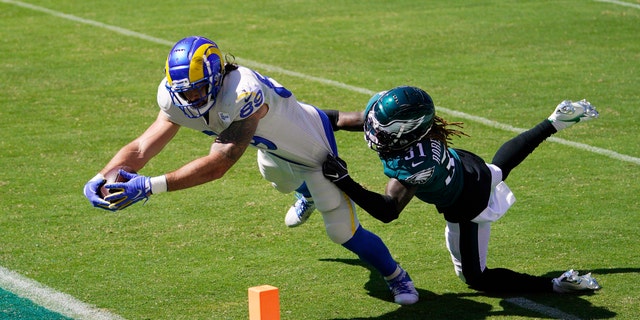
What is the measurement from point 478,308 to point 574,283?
586mm

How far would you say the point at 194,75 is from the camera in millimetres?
5188

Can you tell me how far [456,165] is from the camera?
5.74 meters

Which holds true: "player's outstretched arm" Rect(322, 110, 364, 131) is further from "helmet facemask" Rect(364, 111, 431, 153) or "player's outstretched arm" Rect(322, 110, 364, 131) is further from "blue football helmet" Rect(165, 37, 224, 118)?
"blue football helmet" Rect(165, 37, 224, 118)

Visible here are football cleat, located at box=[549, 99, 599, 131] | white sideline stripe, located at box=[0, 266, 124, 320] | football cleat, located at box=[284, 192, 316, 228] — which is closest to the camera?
white sideline stripe, located at box=[0, 266, 124, 320]

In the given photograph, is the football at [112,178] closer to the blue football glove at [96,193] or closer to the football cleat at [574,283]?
the blue football glove at [96,193]

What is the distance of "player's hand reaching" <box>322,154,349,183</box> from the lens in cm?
553

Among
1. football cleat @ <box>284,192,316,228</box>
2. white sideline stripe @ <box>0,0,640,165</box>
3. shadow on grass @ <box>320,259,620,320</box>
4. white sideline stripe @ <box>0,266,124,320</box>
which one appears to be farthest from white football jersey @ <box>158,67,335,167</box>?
white sideline stripe @ <box>0,0,640,165</box>

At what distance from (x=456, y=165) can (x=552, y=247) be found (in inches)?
48.4

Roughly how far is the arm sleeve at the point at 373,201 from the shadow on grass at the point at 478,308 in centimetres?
59

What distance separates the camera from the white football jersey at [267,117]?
5.33 meters

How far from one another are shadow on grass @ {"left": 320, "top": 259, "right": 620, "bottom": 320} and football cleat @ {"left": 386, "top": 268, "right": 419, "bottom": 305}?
0.13 ft

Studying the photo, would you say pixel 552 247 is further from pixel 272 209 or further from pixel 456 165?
pixel 272 209

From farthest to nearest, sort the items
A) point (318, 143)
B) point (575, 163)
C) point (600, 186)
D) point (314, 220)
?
point (575, 163), point (600, 186), point (314, 220), point (318, 143)

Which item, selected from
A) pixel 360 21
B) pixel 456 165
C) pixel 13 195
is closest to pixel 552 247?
pixel 456 165
